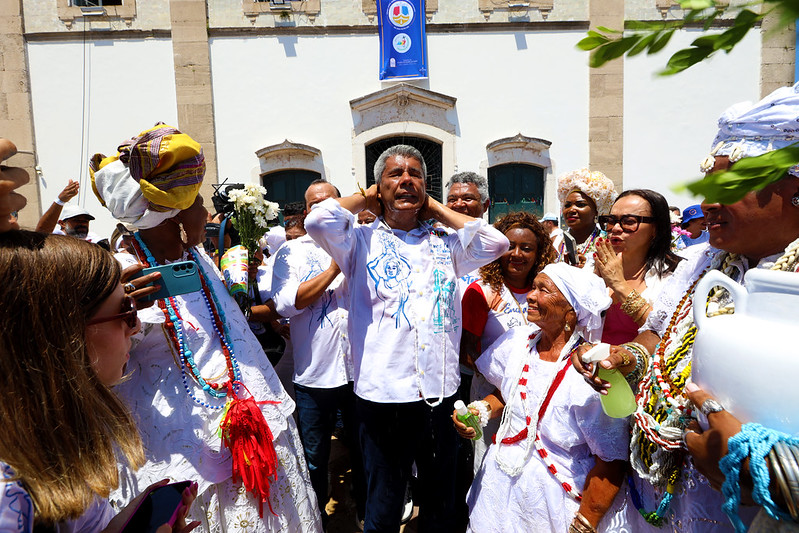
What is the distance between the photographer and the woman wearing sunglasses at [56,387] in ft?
2.87

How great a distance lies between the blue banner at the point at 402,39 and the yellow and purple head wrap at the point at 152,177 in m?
8.65

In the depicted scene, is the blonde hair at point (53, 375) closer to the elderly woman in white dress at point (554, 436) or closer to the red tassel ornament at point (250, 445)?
the red tassel ornament at point (250, 445)

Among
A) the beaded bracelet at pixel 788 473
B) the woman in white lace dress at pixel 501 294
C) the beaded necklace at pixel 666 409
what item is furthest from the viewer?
the woman in white lace dress at pixel 501 294

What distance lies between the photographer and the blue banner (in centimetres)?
951

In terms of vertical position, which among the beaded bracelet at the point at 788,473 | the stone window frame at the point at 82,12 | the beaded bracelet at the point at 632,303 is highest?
the stone window frame at the point at 82,12

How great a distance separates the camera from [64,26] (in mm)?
9312

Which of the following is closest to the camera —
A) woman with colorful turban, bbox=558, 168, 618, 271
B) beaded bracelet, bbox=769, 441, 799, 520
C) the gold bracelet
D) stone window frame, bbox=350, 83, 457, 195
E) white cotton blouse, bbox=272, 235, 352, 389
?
beaded bracelet, bbox=769, 441, 799, 520

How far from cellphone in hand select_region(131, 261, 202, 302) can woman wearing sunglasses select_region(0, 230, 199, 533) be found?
0.57 meters

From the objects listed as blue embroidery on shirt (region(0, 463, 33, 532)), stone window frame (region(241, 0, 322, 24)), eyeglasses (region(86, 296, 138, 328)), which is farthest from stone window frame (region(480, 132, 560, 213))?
blue embroidery on shirt (region(0, 463, 33, 532))

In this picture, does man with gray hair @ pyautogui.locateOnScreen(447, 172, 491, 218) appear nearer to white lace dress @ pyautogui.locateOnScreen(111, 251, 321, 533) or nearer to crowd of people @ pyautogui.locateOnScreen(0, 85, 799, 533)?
crowd of people @ pyautogui.locateOnScreen(0, 85, 799, 533)

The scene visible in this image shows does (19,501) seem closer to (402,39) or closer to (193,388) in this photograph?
(193,388)

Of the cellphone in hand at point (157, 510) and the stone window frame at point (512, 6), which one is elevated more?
the stone window frame at point (512, 6)

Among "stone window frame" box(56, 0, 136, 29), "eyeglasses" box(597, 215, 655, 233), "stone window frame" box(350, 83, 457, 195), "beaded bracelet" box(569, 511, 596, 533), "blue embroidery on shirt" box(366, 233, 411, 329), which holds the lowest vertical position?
"beaded bracelet" box(569, 511, 596, 533)

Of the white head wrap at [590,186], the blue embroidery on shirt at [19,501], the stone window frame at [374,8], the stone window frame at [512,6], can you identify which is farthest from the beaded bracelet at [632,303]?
the stone window frame at [512,6]
